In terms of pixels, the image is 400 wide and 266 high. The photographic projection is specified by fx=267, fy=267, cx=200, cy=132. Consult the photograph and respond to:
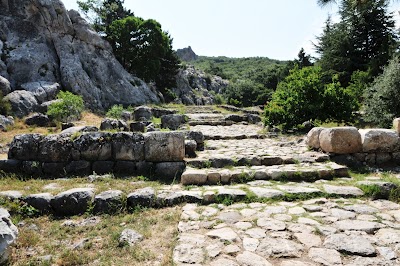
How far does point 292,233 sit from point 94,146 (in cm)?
389

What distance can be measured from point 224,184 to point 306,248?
2132 millimetres

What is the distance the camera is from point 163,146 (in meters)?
5.18

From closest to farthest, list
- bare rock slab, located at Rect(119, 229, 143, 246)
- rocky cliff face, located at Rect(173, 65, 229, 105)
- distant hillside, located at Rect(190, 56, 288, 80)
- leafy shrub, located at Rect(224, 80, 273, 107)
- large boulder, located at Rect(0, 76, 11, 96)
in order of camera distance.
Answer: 1. bare rock slab, located at Rect(119, 229, 143, 246)
2. large boulder, located at Rect(0, 76, 11, 96)
3. rocky cliff face, located at Rect(173, 65, 229, 105)
4. leafy shrub, located at Rect(224, 80, 273, 107)
5. distant hillside, located at Rect(190, 56, 288, 80)

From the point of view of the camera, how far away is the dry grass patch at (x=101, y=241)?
2.64 metres

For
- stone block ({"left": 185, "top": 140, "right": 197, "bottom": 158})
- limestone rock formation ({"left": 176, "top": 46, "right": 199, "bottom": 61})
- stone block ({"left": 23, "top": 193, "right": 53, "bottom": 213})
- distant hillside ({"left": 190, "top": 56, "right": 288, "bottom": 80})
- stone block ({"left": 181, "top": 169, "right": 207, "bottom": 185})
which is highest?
limestone rock formation ({"left": 176, "top": 46, "right": 199, "bottom": 61})

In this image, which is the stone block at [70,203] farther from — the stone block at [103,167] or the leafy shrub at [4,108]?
the leafy shrub at [4,108]

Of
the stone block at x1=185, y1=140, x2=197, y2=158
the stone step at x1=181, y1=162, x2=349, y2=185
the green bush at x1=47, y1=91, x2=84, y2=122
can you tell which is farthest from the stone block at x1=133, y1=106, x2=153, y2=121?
the stone step at x1=181, y1=162, x2=349, y2=185

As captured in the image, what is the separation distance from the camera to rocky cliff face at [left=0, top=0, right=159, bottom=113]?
1830 centimetres

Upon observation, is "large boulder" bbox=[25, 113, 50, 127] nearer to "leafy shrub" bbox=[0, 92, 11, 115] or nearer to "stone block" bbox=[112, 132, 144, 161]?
"leafy shrub" bbox=[0, 92, 11, 115]

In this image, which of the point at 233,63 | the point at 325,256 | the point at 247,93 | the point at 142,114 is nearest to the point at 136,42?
the point at 142,114

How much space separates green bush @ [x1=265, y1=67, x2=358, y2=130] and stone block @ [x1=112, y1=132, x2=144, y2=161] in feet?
20.9

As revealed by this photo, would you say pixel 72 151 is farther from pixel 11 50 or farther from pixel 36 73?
pixel 11 50

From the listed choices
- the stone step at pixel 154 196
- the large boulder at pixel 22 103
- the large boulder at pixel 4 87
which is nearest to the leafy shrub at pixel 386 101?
the stone step at pixel 154 196

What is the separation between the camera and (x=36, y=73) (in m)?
18.4
